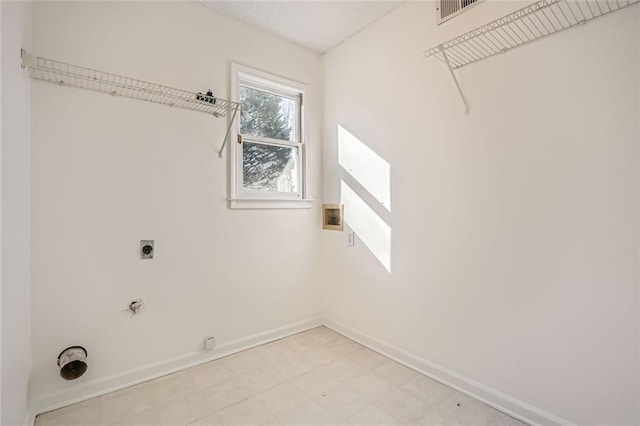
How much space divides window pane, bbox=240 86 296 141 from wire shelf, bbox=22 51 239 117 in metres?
0.21

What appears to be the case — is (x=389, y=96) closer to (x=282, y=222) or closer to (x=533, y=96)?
(x=533, y=96)

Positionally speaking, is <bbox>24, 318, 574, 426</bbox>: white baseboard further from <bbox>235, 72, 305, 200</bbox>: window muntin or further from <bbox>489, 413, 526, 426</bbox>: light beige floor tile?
<bbox>235, 72, 305, 200</bbox>: window muntin

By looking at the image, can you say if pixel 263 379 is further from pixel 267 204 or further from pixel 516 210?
pixel 516 210

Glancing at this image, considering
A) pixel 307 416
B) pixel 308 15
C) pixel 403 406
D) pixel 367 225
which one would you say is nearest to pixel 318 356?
pixel 307 416

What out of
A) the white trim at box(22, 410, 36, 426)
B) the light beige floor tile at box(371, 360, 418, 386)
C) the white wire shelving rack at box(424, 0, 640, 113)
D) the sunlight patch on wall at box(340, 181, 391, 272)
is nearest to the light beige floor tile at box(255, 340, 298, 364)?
the light beige floor tile at box(371, 360, 418, 386)

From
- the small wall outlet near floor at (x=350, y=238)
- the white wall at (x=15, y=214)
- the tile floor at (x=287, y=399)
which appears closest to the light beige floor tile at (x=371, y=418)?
the tile floor at (x=287, y=399)

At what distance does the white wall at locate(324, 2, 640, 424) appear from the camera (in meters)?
1.42

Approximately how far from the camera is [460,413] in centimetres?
175

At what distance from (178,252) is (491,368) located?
7.06ft

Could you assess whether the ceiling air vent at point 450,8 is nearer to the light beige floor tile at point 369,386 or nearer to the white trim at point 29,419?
the light beige floor tile at point 369,386

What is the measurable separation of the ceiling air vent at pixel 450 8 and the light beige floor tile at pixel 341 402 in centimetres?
229

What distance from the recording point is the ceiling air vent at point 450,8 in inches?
67.4

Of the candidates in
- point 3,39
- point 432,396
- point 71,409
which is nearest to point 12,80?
point 3,39

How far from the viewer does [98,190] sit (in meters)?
1.91
